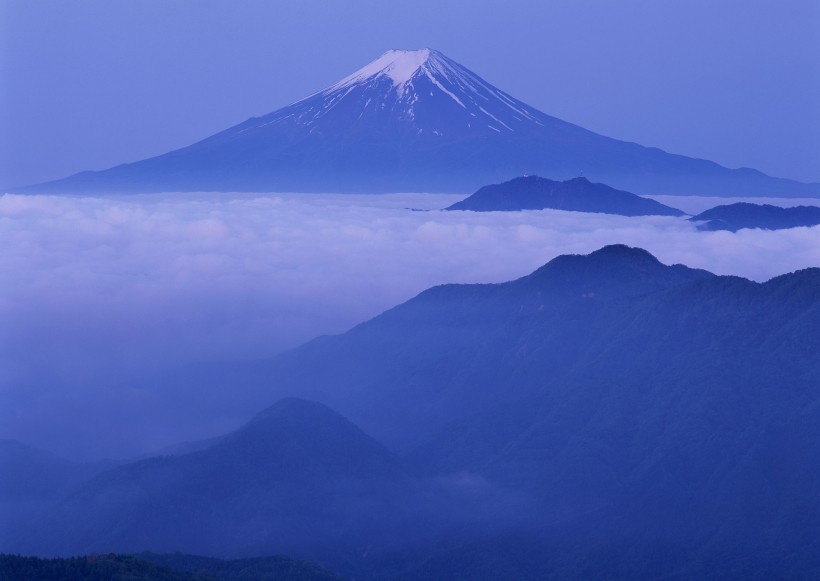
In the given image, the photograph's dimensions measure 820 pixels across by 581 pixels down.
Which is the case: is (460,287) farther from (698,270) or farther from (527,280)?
(698,270)

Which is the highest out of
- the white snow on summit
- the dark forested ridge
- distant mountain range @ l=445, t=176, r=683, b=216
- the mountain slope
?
the white snow on summit

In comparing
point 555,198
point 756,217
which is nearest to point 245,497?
point 756,217

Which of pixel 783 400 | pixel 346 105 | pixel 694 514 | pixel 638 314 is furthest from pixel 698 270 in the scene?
pixel 346 105

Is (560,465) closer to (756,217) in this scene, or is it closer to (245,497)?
(245,497)

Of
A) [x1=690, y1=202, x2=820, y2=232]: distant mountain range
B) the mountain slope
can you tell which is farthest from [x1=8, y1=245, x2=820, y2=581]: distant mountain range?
[x1=690, y1=202, x2=820, y2=232]: distant mountain range

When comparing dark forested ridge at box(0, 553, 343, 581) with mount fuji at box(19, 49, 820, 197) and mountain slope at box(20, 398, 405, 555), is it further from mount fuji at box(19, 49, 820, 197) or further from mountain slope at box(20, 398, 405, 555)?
mount fuji at box(19, 49, 820, 197)
